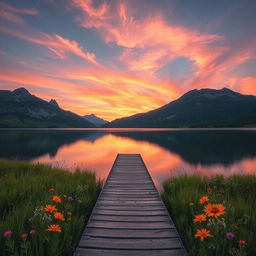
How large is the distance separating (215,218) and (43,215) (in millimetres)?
3484

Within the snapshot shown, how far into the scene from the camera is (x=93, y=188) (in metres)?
9.51

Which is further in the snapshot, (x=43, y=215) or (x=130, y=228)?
(x=130, y=228)

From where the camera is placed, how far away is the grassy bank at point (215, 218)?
3.49 meters

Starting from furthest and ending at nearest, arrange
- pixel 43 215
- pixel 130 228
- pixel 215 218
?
pixel 130 228
pixel 215 218
pixel 43 215

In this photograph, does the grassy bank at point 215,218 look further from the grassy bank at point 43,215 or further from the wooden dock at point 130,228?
the grassy bank at point 43,215

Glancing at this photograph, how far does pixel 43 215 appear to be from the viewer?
388 cm

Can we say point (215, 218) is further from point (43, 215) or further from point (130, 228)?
point (43, 215)

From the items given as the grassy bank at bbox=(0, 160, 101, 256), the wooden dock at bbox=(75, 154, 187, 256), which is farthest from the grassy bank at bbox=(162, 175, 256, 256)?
the grassy bank at bbox=(0, 160, 101, 256)

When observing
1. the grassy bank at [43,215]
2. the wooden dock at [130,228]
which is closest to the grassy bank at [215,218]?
the wooden dock at [130,228]

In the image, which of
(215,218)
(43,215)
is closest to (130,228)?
(215,218)

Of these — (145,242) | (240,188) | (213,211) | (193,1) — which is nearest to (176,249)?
(145,242)

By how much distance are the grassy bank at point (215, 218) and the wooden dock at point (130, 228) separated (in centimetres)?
45

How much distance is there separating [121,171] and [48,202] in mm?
8446

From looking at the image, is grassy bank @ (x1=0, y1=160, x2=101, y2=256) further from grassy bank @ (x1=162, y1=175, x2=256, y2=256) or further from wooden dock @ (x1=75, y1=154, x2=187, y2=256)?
grassy bank @ (x1=162, y1=175, x2=256, y2=256)
